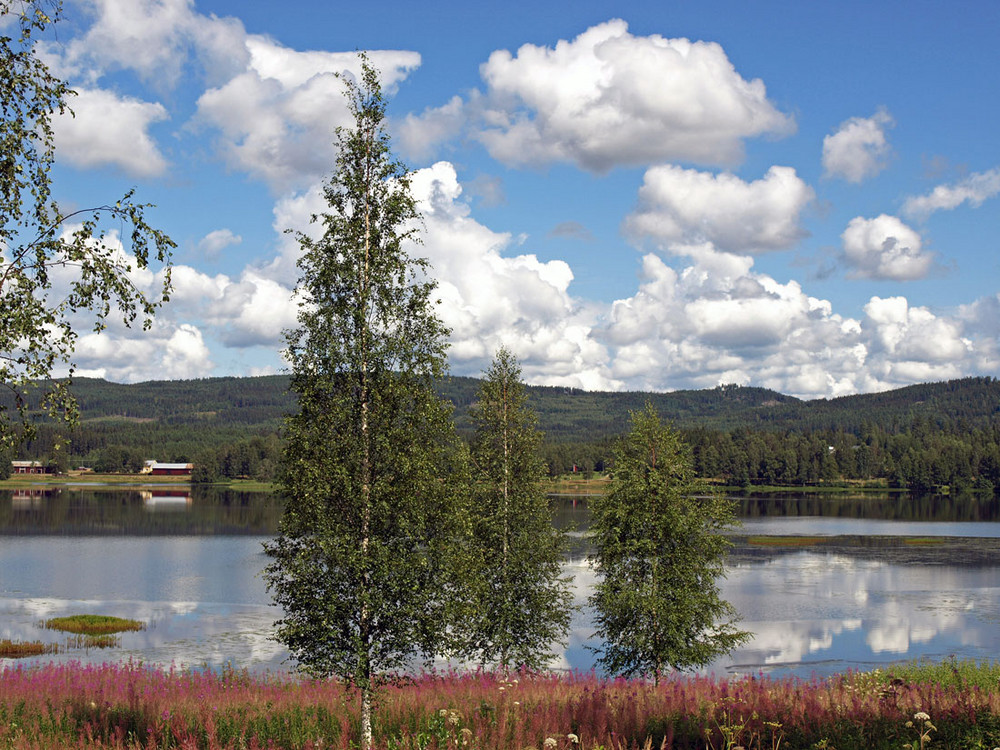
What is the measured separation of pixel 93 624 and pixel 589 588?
32912mm

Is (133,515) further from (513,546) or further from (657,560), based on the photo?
(657,560)

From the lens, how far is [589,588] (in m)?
64.0

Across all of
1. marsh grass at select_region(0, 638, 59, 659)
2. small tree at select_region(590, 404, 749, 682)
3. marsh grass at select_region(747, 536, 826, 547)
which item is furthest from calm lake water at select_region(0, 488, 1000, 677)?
small tree at select_region(590, 404, 749, 682)

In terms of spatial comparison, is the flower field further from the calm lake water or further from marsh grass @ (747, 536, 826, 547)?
marsh grass @ (747, 536, 826, 547)

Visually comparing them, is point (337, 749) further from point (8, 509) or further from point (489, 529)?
point (8, 509)

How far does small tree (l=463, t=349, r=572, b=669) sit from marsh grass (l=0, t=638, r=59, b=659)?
2468 centimetres

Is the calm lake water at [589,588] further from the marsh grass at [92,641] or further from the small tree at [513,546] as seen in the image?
the small tree at [513,546]

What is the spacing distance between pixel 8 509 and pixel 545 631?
141 metres

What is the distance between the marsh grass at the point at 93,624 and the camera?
170 feet

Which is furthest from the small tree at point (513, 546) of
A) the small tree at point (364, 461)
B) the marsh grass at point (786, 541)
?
the marsh grass at point (786, 541)

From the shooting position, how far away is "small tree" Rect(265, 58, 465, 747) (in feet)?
57.4

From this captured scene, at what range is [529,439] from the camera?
37688mm

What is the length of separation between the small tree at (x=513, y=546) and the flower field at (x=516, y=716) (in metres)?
13.3

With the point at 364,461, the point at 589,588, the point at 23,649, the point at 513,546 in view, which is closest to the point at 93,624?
the point at 23,649
